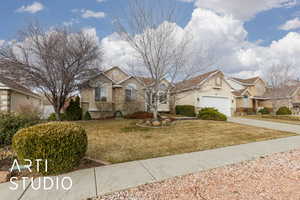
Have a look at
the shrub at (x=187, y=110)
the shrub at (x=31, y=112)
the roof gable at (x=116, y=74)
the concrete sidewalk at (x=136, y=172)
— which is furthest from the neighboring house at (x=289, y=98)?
the shrub at (x=31, y=112)

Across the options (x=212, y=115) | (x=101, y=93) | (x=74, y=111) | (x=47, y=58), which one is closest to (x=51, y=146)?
(x=47, y=58)

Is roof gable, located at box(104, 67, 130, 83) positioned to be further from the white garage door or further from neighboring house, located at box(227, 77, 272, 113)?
neighboring house, located at box(227, 77, 272, 113)

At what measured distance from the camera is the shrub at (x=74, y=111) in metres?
15.3

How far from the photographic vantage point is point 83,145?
4379 millimetres

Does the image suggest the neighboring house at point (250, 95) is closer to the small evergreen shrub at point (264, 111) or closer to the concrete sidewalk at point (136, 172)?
the small evergreen shrub at point (264, 111)

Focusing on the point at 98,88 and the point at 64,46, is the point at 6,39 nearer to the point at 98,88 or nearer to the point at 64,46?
the point at 64,46

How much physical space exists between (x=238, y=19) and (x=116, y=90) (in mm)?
14049

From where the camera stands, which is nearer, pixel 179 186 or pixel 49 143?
pixel 179 186

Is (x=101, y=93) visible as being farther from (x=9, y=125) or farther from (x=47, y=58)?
(x=9, y=125)

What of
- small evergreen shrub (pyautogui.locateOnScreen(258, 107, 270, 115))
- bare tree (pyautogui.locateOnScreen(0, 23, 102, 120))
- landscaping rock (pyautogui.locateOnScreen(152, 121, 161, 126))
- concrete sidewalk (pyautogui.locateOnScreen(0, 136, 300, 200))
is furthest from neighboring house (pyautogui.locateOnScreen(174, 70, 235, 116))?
concrete sidewalk (pyautogui.locateOnScreen(0, 136, 300, 200))

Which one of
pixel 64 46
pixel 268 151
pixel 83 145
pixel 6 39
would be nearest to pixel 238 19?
pixel 268 151

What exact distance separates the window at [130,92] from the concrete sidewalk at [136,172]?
1430 centimetres

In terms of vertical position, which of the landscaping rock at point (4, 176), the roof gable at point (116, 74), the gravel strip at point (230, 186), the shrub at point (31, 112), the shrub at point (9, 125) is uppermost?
the roof gable at point (116, 74)

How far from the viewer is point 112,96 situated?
18.1 metres
